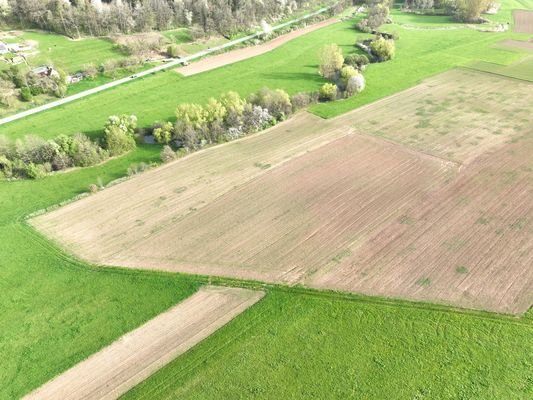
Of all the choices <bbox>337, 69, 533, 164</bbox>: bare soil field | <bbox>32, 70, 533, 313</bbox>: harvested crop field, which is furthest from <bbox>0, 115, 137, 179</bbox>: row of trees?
<bbox>337, 69, 533, 164</bbox>: bare soil field

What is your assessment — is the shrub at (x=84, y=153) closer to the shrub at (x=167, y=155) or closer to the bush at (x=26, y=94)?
the shrub at (x=167, y=155)

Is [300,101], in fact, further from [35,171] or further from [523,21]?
[523,21]

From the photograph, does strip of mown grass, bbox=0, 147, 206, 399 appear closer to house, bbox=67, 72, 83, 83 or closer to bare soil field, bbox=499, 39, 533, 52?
house, bbox=67, 72, 83, 83

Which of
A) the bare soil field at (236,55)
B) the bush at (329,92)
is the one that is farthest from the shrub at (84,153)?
the bush at (329,92)

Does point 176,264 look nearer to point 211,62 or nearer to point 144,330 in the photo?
point 144,330

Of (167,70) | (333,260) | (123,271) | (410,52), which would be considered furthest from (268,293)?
(410,52)

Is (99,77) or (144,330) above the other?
(99,77)

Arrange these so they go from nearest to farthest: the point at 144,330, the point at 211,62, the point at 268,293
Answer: the point at 144,330 → the point at 268,293 → the point at 211,62
